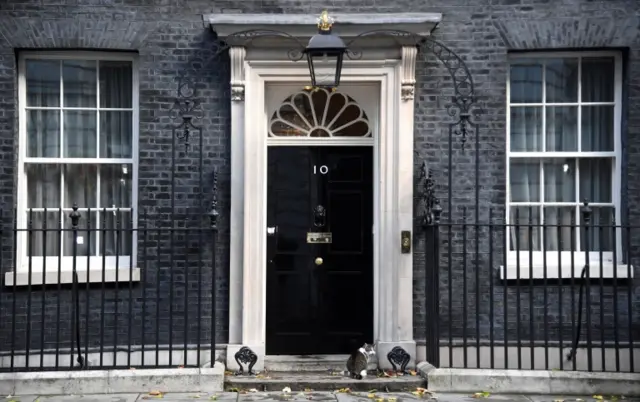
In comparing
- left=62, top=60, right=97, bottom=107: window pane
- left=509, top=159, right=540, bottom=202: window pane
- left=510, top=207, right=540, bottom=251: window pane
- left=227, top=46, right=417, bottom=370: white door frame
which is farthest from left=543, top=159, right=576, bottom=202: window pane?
left=62, top=60, right=97, bottom=107: window pane

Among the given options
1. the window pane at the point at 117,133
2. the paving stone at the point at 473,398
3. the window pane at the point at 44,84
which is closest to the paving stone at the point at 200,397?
the paving stone at the point at 473,398

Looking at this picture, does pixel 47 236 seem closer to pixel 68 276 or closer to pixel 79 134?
pixel 68 276

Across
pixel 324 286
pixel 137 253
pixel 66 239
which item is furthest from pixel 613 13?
pixel 66 239

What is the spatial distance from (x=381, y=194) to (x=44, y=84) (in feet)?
12.8

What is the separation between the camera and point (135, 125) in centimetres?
955

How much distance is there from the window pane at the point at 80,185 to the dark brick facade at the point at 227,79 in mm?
610

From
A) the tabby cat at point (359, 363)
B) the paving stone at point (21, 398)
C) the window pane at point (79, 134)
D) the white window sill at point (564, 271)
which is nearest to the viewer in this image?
the paving stone at point (21, 398)

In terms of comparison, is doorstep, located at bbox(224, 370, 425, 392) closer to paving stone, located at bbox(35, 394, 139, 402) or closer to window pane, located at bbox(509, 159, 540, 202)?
paving stone, located at bbox(35, 394, 139, 402)

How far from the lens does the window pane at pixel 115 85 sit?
31.6 ft

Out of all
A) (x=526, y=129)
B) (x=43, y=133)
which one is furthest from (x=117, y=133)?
(x=526, y=129)

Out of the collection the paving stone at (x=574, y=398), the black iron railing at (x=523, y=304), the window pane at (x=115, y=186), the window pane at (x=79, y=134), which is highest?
the window pane at (x=79, y=134)

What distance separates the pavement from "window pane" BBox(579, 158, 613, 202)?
2.41 meters

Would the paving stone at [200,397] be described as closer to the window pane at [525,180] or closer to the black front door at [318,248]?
the black front door at [318,248]

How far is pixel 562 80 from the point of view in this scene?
32.1 ft
